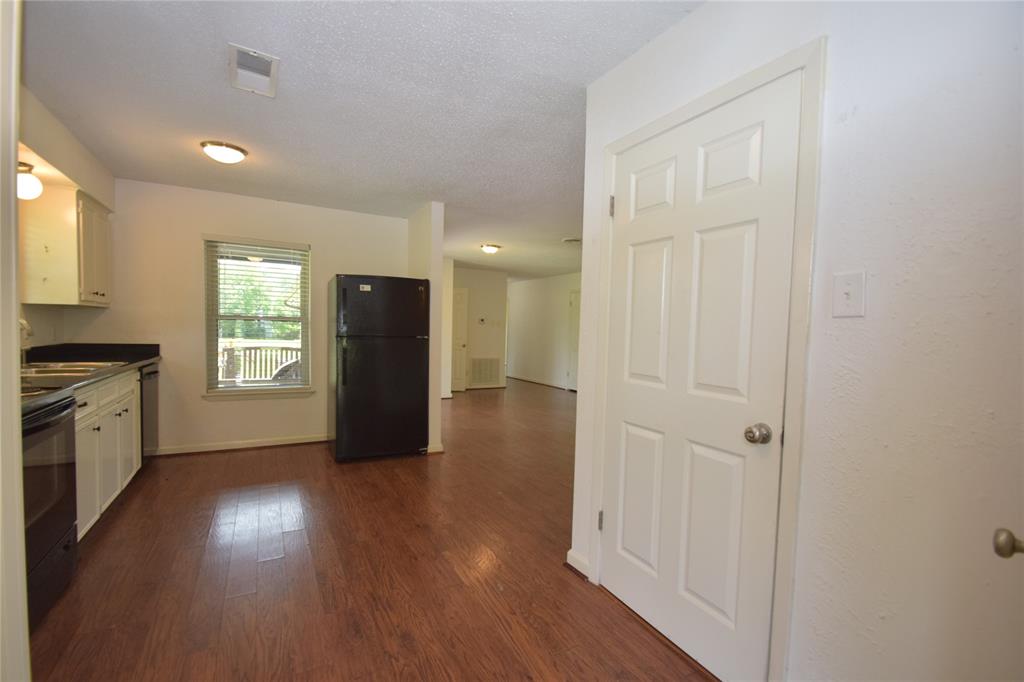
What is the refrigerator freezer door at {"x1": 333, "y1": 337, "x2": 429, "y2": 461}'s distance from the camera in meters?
3.78

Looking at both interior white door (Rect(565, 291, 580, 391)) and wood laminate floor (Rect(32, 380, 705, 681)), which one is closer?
wood laminate floor (Rect(32, 380, 705, 681))

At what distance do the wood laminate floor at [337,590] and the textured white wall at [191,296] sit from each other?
75 centimetres

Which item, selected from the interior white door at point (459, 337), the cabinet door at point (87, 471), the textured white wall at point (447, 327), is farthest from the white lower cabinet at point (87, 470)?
the interior white door at point (459, 337)

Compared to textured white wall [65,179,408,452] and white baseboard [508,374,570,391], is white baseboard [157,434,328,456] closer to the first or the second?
textured white wall [65,179,408,452]

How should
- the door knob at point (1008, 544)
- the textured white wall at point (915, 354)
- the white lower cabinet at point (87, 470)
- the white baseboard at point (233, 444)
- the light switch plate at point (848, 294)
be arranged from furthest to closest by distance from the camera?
the white baseboard at point (233, 444) < the white lower cabinet at point (87, 470) < the light switch plate at point (848, 294) < the textured white wall at point (915, 354) < the door knob at point (1008, 544)

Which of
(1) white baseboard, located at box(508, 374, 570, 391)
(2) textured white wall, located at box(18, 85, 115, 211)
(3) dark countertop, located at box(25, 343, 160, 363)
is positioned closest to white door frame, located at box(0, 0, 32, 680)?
(2) textured white wall, located at box(18, 85, 115, 211)

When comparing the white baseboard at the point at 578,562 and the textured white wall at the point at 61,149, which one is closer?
the white baseboard at the point at 578,562

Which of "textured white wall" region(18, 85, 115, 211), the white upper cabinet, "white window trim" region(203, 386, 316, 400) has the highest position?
"textured white wall" region(18, 85, 115, 211)

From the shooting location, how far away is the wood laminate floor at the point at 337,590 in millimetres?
1560

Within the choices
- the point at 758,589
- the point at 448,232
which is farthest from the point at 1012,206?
the point at 448,232

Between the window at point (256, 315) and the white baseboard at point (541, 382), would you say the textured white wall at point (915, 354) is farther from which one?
the white baseboard at point (541, 382)

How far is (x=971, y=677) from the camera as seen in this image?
99 centimetres

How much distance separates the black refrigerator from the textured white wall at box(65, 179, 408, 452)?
523 millimetres

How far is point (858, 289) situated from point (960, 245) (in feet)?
0.69
